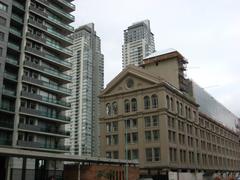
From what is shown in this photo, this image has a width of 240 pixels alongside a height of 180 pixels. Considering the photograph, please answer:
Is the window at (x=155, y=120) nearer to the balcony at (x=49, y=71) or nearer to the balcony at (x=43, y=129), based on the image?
the balcony at (x=43, y=129)

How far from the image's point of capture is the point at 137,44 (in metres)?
167

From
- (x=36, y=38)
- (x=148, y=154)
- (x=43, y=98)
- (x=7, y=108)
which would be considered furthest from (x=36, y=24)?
(x=148, y=154)

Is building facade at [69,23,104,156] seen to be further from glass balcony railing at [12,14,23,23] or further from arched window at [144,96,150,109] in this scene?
glass balcony railing at [12,14,23,23]

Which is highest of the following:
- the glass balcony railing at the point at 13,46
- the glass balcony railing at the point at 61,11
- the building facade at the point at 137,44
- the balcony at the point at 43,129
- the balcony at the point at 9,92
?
the building facade at the point at 137,44

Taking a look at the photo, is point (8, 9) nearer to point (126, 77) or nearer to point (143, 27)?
point (126, 77)

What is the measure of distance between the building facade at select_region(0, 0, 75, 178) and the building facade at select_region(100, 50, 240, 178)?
1603 centimetres

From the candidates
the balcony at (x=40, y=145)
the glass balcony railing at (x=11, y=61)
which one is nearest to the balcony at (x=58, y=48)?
the glass balcony railing at (x=11, y=61)

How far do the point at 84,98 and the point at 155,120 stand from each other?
6674 centimetres

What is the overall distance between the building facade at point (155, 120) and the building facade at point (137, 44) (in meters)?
66.1

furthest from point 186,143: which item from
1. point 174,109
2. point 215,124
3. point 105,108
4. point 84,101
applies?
point 84,101

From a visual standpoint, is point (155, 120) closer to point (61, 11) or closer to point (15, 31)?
point (61, 11)

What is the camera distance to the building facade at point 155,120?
74.1m

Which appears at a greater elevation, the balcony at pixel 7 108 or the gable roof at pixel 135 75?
the gable roof at pixel 135 75

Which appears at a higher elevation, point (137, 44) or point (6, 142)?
point (137, 44)
